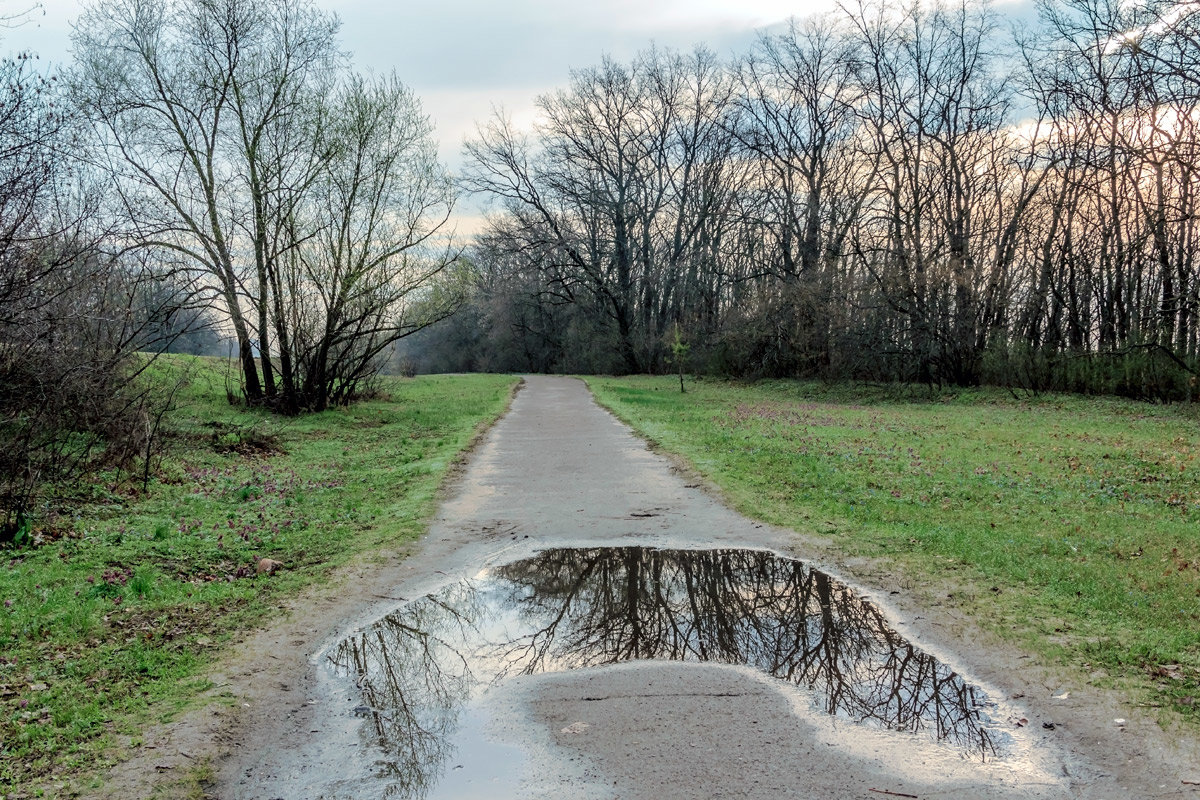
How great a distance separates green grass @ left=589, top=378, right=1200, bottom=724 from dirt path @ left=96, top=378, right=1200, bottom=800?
56cm

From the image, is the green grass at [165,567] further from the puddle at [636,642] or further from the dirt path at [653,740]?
the puddle at [636,642]

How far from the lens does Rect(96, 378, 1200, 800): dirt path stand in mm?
3488

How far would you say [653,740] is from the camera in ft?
12.8

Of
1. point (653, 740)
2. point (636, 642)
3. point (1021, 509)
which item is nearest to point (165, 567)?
point (636, 642)

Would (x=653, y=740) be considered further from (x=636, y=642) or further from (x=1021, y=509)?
(x=1021, y=509)

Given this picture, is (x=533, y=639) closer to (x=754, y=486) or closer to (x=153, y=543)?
(x=153, y=543)

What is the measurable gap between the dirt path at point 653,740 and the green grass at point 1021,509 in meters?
0.56

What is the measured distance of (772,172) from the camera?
4122cm

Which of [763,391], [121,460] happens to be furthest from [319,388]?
[763,391]

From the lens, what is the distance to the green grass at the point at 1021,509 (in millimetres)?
5250

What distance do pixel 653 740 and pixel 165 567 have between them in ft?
17.2

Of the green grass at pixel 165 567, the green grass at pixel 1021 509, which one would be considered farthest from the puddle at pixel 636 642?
the green grass at pixel 165 567

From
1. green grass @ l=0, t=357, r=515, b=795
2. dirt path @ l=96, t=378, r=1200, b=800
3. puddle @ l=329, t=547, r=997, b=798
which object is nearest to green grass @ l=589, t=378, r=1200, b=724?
dirt path @ l=96, t=378, r=1200, b=800

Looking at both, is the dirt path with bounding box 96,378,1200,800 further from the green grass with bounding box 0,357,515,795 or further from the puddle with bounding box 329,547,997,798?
the green grass with bounding box 0,357,515,795
